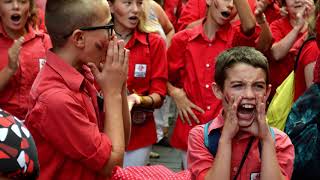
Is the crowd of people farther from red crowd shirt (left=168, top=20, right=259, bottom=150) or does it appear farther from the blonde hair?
the blonde hair

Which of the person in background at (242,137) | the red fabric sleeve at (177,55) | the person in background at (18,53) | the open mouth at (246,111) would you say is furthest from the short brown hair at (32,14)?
the open mouth at (246,111)

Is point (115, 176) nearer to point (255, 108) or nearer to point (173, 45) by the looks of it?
point (255, 108)

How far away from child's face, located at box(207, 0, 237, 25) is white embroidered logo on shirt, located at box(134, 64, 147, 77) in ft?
2.29

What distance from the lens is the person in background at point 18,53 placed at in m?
5.21

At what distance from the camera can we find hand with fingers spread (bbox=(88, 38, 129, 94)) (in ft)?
12.1

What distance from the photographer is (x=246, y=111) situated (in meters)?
3.78

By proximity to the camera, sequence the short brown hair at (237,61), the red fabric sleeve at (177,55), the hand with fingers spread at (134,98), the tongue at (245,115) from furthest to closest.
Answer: the red fabric sleeve at (177,55) → the hand with fingers spread at (134,98) → the short brown hair at (237,61) → the tongue at (245,115)

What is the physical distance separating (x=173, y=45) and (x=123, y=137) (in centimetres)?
240

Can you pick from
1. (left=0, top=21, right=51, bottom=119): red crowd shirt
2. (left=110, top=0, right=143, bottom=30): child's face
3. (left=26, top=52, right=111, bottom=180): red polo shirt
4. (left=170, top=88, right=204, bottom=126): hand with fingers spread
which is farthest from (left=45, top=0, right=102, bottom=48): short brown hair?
(left=170, top=88, right=204, bottom=126): hand with fingers spread

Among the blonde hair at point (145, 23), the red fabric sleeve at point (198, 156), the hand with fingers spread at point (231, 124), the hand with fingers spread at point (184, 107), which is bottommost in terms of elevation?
the hand with fingers spread at point (184, 107)

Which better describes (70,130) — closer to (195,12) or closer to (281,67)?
(281,67)

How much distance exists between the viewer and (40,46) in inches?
216

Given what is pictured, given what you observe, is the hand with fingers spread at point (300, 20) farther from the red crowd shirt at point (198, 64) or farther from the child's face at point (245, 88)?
the child's face at point (245, 88)

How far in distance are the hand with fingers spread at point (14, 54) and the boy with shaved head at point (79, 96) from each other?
4.90 ft
